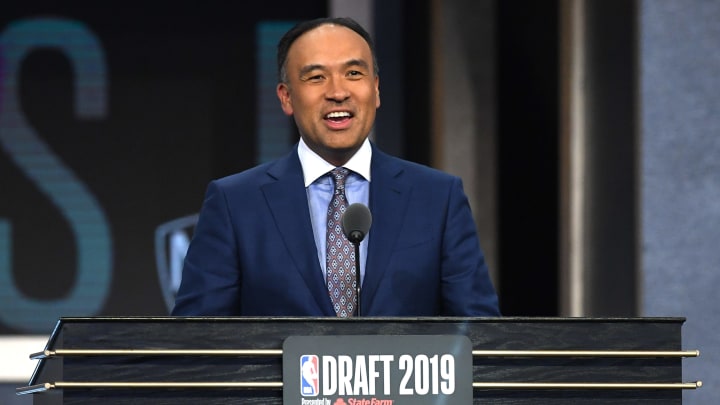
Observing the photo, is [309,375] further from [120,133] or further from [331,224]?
[120,133]

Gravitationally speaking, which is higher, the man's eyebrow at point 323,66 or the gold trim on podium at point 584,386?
the man's eyebrow at point 323,66

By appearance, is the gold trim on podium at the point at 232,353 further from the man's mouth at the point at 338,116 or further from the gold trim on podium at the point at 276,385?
the man's mouth at the point at 338,116

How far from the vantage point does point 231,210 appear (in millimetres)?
2725

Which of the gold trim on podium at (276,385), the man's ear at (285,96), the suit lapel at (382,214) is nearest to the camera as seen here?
the gold trim on podium at (276,385)

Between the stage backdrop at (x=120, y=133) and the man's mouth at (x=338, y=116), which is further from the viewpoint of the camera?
the stage backdrop at (x=120, y=133)

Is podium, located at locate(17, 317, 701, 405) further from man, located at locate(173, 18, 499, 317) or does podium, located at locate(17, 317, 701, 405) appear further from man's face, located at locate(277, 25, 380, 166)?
man's face, located at locate(277, 25, 380, 166)

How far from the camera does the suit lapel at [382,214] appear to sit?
102 inches

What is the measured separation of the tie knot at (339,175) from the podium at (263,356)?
2.07ft

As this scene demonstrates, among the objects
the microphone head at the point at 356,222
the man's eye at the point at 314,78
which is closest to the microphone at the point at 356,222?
the microphone head at the point at 356,222

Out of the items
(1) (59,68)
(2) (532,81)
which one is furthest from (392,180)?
(1) (59,68)

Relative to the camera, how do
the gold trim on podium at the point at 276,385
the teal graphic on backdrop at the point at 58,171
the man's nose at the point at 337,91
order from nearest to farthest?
the gold trim on podium at the point at 276,385 < the man's nose at the point at 337,91 < the teal graphic on backdrop at the point at 58,171

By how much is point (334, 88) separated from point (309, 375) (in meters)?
0.76

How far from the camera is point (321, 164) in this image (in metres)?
2.78

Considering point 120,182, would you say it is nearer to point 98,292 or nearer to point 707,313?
point 98,292
